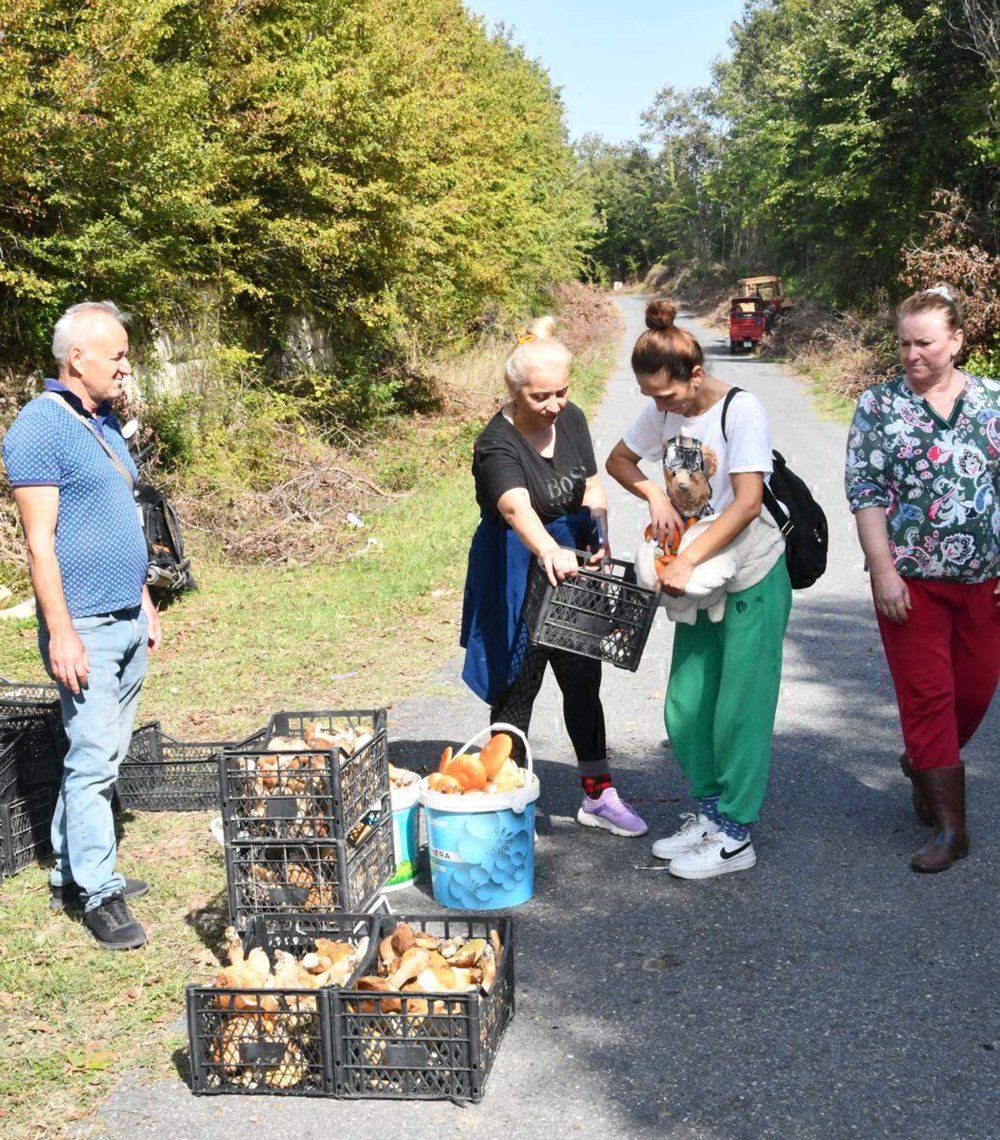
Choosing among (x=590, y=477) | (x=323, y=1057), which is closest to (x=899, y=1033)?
(x=323, y=1057)

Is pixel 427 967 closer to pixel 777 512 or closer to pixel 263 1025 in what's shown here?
pixel 263 1025

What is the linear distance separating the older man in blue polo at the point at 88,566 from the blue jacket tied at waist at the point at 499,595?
134 centimetres

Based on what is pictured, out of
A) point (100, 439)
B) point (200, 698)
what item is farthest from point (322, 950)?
point (200, 698)

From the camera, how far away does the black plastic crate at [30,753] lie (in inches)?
197

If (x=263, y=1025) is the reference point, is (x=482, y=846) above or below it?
above

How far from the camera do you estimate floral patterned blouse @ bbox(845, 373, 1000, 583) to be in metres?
4.66

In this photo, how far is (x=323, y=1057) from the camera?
11.3 ft

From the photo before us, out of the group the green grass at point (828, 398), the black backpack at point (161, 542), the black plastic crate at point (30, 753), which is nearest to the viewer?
the black plastic crate at point (30, 753)

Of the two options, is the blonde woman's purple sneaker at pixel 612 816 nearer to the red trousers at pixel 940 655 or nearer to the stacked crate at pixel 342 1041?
the red trousers at pixel 940 655

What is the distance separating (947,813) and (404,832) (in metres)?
2.15

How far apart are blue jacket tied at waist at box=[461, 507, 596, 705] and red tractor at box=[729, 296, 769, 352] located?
3588 cm

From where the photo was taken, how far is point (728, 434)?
14.6ft

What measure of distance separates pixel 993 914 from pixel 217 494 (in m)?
9.50

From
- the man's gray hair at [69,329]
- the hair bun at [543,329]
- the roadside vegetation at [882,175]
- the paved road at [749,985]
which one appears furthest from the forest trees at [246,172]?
the roadside vegetation at [882,175]
